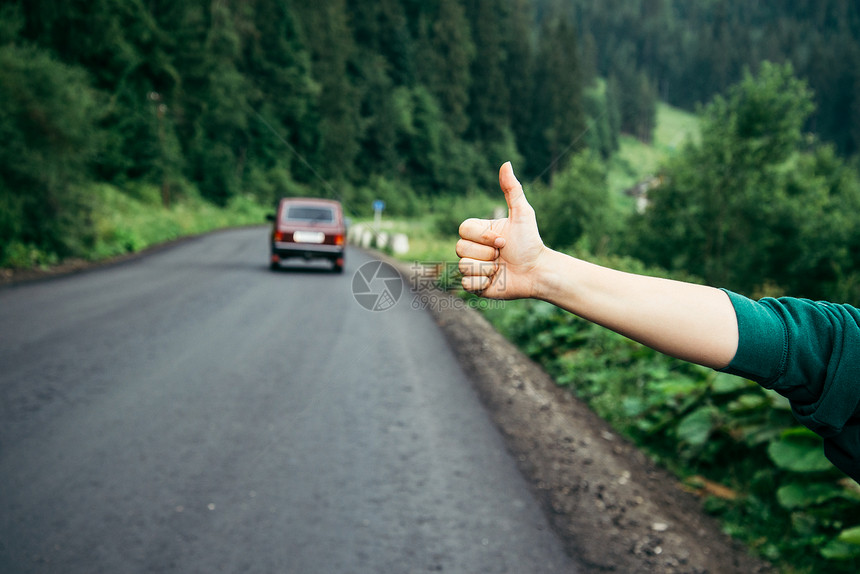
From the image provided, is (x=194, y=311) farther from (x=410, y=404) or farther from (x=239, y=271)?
(x=239, y=271)

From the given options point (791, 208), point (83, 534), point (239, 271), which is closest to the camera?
point (83, 534)

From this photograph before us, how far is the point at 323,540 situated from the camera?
309 cm

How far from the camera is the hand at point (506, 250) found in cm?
163

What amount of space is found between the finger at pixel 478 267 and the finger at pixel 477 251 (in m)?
0.02

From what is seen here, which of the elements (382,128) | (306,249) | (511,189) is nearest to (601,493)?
(511,189)

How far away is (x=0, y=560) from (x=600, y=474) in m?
3.42

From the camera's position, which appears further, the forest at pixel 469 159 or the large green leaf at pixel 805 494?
the forest at pixel 469 159

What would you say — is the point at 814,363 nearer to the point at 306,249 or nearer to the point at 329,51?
the point at 306,249

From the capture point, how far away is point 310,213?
15.8 meters

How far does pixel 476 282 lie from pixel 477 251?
0.30 ft

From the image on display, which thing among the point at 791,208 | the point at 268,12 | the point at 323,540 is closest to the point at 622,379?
the point at 323,540

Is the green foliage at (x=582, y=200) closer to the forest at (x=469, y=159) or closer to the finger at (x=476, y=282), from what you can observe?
the forest at (x=469, y=159)

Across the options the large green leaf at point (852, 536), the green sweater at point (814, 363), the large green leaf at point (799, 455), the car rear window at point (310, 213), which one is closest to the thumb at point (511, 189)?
the green sweater at point (814, 363)

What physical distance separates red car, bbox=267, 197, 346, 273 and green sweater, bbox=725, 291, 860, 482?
1417cm
